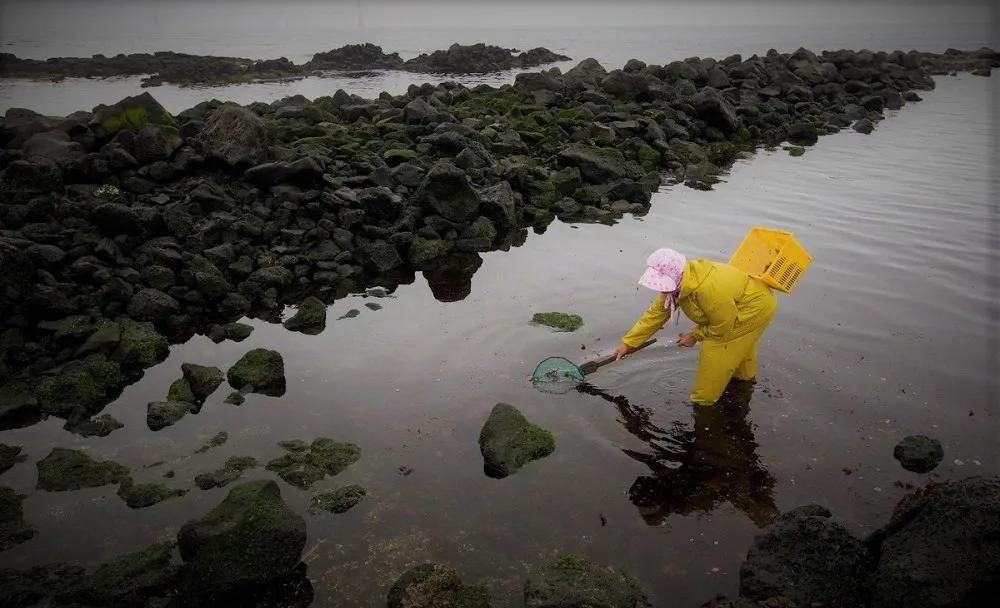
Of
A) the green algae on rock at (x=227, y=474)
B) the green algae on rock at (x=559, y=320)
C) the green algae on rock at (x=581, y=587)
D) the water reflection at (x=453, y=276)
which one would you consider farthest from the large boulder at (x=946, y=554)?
the water reflection at (x=453, y=276)

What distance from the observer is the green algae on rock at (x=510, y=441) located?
6.29 metres

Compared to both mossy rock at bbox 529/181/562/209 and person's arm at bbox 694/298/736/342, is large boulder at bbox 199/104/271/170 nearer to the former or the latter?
mossy rock at bbox 529/181/562/209

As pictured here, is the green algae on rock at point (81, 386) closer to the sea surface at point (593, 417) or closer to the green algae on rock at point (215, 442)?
the sea surface at point (593, 417)

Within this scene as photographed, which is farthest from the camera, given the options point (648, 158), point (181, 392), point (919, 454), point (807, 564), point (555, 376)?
point (648, 158)

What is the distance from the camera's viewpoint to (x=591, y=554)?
17.1 feet

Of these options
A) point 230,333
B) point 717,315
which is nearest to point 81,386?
point 230,333

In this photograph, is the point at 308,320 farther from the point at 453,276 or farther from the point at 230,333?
the point at 453,276

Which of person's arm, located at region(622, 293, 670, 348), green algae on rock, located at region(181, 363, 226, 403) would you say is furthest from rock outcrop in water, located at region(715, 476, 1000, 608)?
green algae on rock, located at region(181, 363, 226, 403)

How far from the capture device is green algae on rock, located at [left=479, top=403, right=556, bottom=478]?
629 centimetres

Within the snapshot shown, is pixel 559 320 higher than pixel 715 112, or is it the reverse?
pixel 715 112

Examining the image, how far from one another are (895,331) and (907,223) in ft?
17.5

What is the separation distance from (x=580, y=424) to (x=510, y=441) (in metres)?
0.98

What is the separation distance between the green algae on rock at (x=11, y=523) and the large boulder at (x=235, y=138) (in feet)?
26.4

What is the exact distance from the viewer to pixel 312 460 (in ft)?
20.9
